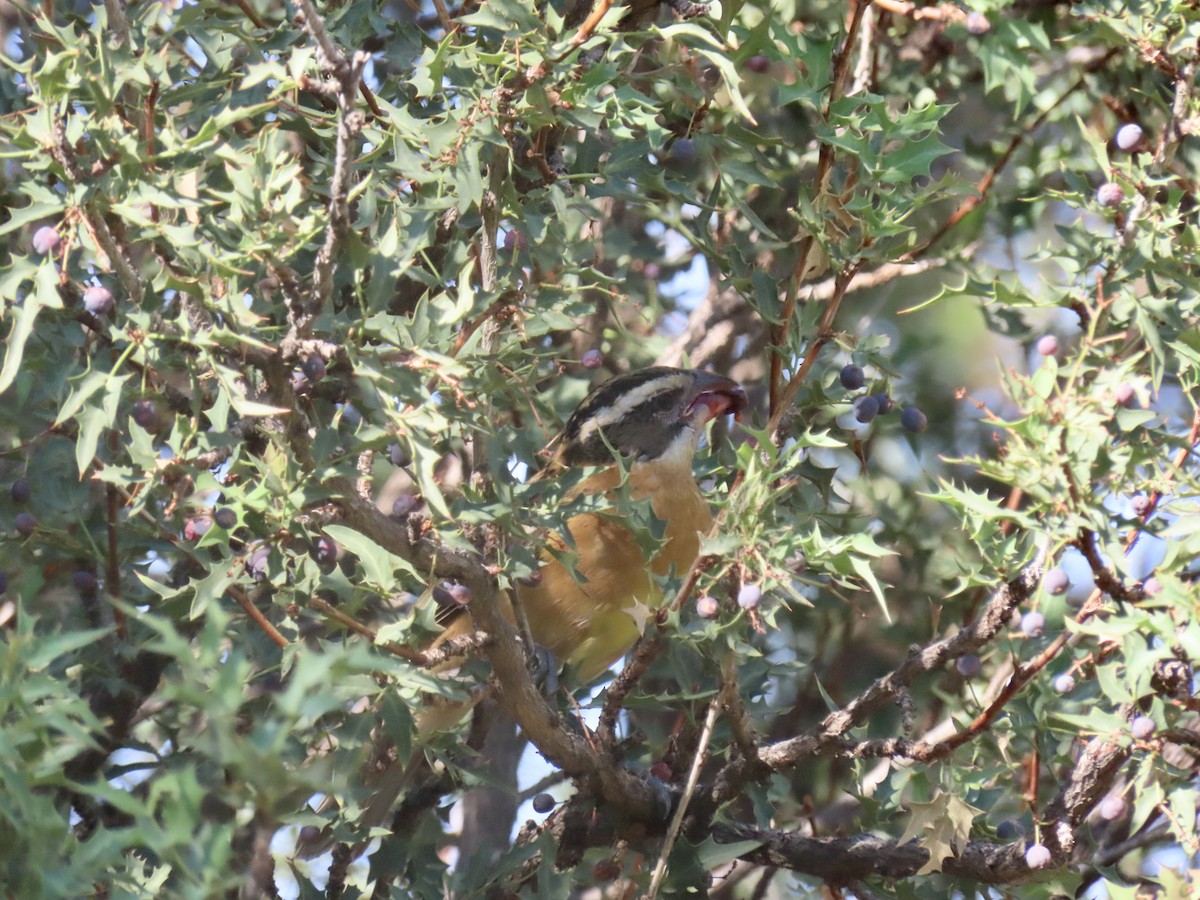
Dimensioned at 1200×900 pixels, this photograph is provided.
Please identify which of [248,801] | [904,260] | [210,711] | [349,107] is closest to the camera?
Result: [210,711]

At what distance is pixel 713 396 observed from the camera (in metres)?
5.35

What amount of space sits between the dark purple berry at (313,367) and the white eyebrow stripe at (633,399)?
2436 mm

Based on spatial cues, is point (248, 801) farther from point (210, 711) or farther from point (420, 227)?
point (420, 227)

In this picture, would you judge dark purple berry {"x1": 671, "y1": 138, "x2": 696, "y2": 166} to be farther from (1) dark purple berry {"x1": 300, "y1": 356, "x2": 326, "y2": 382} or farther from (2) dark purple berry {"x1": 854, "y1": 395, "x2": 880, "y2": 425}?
(1) dark purple berry {"x1": 300, "y1": 356, "x2": 326, "y2": 382}

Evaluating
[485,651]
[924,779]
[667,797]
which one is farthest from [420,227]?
[924,779]

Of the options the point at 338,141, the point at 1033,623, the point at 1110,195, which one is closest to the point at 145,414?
the point at 338,141

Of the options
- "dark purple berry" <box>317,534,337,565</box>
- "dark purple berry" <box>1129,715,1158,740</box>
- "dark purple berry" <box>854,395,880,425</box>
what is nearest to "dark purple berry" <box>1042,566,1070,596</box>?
"dark purple berry" <box>1129,715,1158,740</box>

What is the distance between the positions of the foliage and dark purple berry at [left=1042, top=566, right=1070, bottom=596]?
0.19 feet

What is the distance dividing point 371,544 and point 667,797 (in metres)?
1.47

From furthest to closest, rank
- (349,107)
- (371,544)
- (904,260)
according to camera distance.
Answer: (904,260) → (371,544) → (349,107)

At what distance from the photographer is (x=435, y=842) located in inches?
166

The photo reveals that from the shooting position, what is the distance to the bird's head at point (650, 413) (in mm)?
5203

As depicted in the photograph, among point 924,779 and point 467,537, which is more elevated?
point 467,537

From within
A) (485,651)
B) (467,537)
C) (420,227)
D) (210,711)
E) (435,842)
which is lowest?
(435,842)
